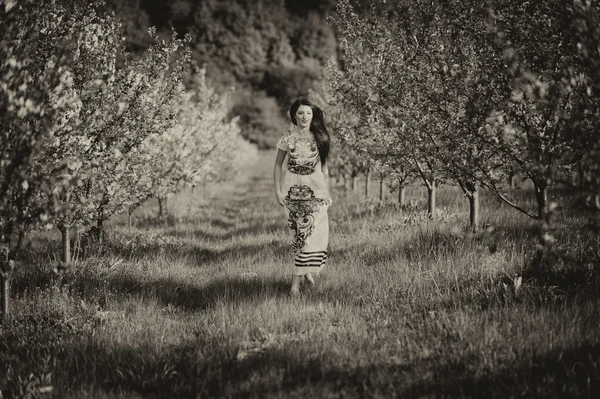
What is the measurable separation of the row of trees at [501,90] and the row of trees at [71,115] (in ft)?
12.3

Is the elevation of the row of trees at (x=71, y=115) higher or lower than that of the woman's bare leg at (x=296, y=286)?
higher

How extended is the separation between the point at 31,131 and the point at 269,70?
101 meters

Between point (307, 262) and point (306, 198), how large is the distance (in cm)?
88

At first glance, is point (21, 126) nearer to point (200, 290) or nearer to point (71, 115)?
point (71, 115)

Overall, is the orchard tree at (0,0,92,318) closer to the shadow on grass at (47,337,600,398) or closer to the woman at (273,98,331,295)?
the shadow on grass at (47,337,600,398)

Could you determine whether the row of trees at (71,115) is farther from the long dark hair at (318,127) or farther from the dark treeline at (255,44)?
the dark treeline at (255,44)

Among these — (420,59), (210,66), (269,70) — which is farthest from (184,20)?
(420,59)

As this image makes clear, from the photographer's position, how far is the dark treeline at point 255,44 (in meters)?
85.2

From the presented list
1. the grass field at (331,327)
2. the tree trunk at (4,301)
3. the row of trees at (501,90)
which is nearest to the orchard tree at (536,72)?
the row of trees at (501,90)

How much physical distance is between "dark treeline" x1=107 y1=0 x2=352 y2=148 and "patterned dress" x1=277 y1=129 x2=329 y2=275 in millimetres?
75962

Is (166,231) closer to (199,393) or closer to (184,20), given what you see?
(199,393)

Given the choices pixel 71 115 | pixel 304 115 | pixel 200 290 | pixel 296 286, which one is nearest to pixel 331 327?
pixel 296 286

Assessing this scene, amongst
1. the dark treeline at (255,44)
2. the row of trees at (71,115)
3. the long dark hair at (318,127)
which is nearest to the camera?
the row of trees at (71,115)

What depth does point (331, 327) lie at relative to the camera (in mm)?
3932
